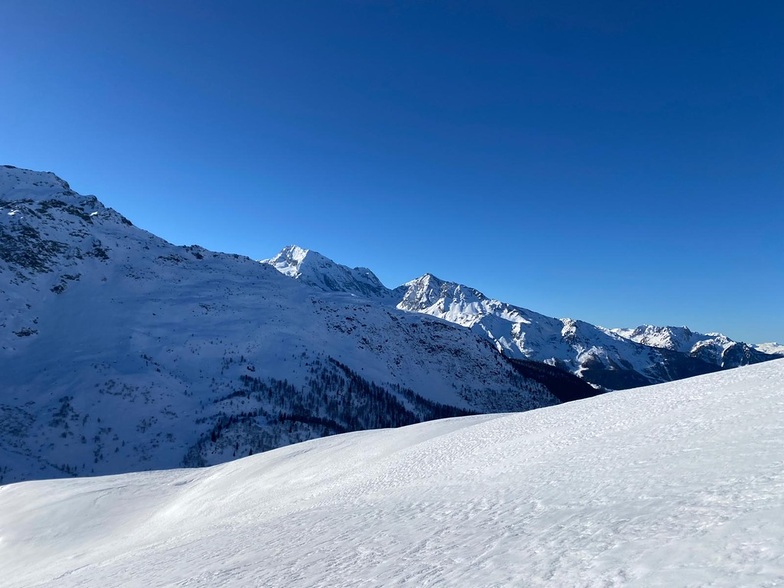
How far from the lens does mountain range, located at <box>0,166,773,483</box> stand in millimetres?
84500

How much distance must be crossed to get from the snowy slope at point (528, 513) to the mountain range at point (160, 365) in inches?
2589

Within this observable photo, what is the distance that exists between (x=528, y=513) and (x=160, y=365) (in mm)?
124924

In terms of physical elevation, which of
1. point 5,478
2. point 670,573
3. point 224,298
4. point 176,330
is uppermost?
point 224,298

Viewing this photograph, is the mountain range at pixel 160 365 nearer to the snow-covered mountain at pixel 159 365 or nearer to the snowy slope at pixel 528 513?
the snow-covered mountain at pixel 159 365

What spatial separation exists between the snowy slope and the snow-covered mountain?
217 feet

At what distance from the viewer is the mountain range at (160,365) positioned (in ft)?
277

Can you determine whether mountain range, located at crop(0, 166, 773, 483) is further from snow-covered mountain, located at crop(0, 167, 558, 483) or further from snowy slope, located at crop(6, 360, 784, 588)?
snowy slope, located at crop(6, 360, 784, 588)

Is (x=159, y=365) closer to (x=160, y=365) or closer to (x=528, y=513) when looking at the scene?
(x=160, y=365)

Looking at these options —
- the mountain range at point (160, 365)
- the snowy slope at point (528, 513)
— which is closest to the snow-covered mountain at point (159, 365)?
the mountain range at point (160, 365)

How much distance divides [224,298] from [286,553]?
177 metres

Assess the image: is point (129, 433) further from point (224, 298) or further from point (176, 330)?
point (224, 298)

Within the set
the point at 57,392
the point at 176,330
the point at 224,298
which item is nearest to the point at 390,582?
the point at 57,392

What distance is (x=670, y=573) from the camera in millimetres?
5734

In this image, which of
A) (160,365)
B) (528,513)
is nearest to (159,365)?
(160,365)
